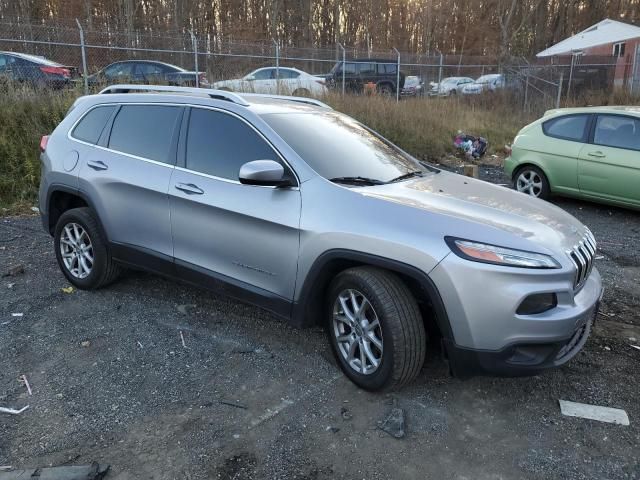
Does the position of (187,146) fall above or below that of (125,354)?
above

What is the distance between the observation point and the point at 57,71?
1078cm

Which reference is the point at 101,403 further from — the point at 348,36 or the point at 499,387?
the point at 348,36

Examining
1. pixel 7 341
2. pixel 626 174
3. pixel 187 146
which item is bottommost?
pixel 7 341

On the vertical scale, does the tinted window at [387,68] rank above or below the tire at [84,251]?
above

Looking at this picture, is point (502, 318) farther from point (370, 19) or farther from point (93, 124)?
point (370, 19)

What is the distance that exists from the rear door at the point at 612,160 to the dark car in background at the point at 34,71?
9.40 m

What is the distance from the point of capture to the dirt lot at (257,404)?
2.74 meters

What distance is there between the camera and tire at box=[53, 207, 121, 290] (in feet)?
15.2

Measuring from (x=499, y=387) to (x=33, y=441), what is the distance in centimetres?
271

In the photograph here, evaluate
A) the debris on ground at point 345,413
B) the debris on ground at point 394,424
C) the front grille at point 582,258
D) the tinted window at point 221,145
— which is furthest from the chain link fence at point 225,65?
the front grille at point 582,258

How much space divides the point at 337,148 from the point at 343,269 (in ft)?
3.13

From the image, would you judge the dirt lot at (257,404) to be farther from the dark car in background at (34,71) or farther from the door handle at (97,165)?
the dark car in background at (34,71)

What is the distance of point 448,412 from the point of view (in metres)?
3.17

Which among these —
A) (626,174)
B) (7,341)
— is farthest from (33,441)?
(626,174)
